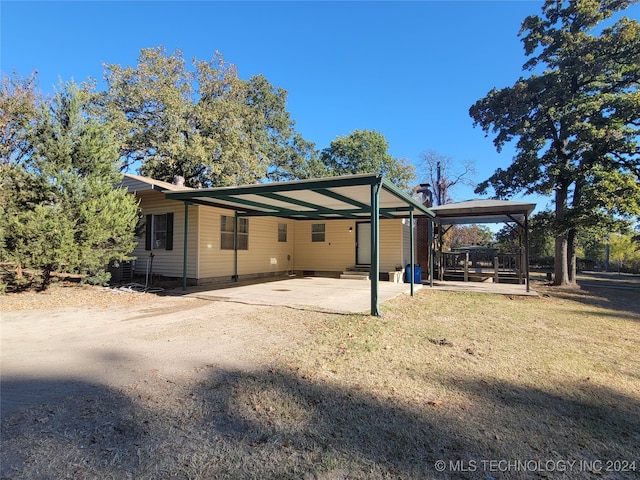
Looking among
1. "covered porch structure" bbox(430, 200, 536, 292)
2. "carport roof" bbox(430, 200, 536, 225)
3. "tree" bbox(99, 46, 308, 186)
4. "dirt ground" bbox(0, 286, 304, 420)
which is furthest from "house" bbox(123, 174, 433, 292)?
"tree" bbox(99, 46, 308, 186)

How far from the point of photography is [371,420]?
251 cm

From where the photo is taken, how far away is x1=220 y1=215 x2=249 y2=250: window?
11.2 metres

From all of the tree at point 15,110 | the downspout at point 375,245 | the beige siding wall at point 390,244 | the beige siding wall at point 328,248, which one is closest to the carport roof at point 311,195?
the downspout at point 375,245

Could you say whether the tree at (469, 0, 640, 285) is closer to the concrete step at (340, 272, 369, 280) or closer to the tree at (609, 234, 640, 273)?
the concrete step at (340, 272, 369, 280)

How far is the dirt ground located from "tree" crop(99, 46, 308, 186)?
11.5 metres

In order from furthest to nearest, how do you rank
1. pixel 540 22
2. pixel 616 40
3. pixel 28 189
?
pixel 540 22 < pixel 616 40 < pixel 28 189

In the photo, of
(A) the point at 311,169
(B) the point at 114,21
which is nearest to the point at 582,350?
(B) the point at 114,21

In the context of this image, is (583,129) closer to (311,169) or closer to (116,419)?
(116,419)

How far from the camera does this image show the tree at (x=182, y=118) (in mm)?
16828

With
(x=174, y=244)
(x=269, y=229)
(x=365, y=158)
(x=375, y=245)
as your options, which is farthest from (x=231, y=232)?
(x=365, y=158)

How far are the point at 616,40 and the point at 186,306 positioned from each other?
16300 millimetres

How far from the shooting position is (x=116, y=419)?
2475mm

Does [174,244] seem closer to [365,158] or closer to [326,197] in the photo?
[326,197]

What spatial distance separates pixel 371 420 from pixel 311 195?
18.9 feet
